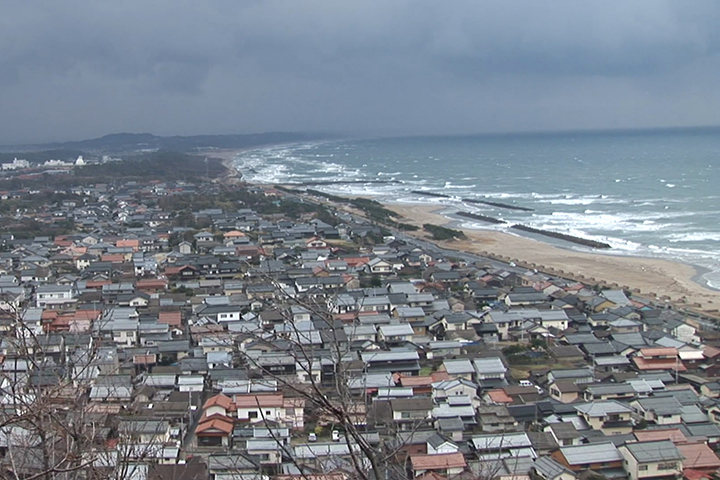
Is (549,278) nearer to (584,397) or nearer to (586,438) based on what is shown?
(584,397)

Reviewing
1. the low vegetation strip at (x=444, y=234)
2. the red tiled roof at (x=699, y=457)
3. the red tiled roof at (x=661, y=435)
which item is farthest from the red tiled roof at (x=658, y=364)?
the low vegetation strip at (x=444, y=234)

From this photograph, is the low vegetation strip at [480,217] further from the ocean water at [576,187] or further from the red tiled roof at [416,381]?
the red tiled roof at [416,381]

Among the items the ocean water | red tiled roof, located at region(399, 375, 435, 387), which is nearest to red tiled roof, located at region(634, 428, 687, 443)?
red tiled roof, located at region(399, 375, 435, 387)

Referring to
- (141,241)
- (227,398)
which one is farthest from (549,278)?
(141,241)

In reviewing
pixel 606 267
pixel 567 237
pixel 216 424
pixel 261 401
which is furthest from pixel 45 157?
pixel 216 424

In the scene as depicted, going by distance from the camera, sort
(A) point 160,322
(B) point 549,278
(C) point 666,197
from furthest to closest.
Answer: (C) point 666,197 → (B) point 549,278 → (A) point 160,322

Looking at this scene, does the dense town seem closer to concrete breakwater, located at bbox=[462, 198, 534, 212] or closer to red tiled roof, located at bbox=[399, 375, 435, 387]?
red tiled roof, located at bbox=[399, 375, 435, 387]
